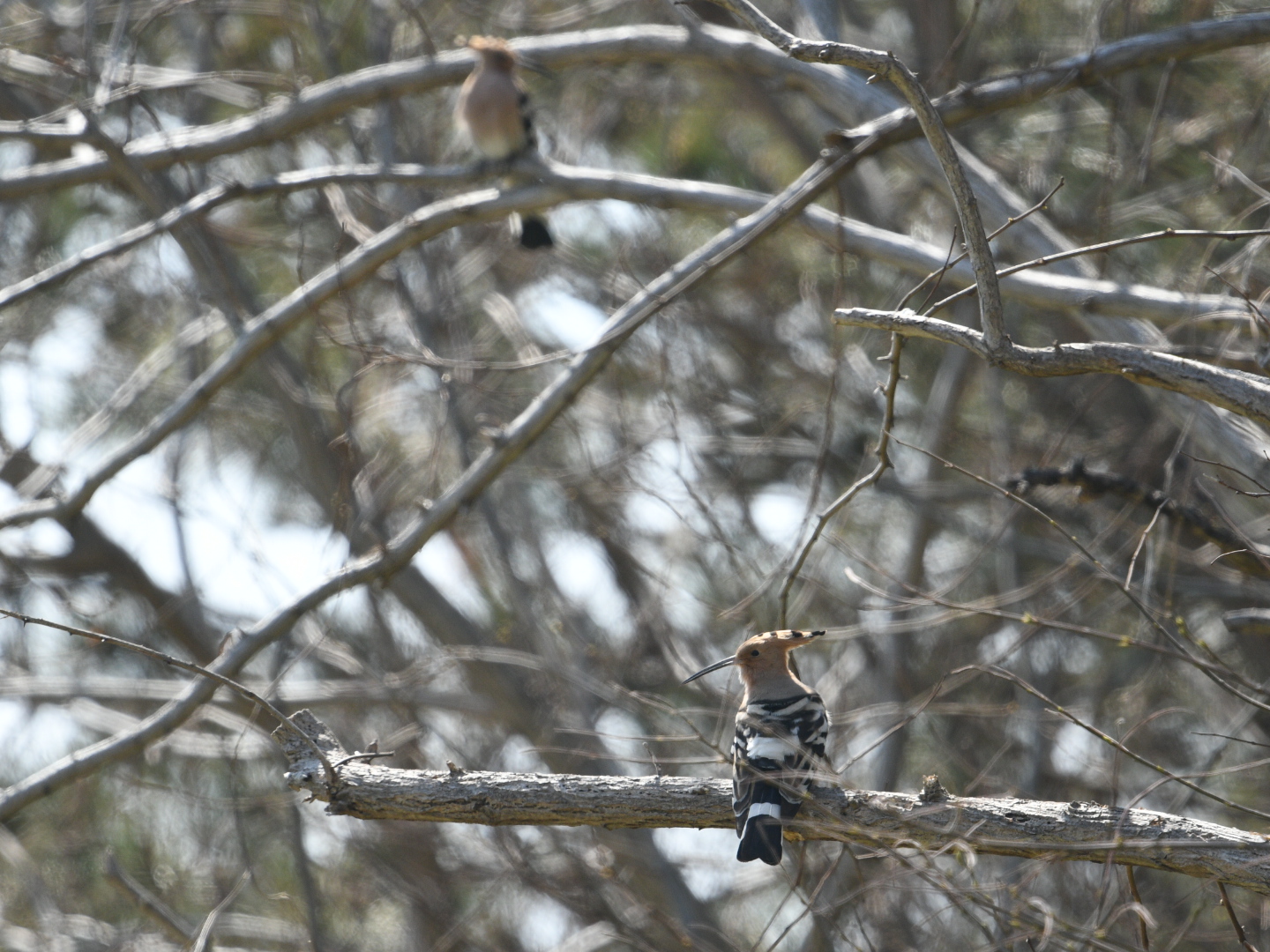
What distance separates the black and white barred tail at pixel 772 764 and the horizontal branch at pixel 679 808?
0.06 meters

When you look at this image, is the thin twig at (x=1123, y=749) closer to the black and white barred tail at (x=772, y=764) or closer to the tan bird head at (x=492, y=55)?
the black and white barred tail at (x=772, y=764)

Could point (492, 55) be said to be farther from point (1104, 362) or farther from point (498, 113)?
point (1104, 362)

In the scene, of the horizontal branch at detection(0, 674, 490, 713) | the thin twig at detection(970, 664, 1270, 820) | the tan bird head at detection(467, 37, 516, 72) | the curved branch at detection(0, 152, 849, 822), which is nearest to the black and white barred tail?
the thin twig at detection(970, 664, 1270, 820)

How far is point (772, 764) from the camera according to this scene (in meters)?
3.49

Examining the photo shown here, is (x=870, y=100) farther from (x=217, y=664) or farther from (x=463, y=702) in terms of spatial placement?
(x=463, y=702)

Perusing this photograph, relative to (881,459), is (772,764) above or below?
below

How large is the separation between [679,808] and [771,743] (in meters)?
0.55

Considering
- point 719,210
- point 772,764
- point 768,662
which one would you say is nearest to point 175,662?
point 772,764

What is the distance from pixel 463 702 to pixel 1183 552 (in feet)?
15.0

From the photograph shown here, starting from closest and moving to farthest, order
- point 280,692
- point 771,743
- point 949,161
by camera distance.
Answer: point 949,161 < point 771,743 < point 280,692

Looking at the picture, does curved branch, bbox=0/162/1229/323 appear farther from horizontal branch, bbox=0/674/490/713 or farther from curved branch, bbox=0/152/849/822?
horizontal branch, bbox=0/674/490/713

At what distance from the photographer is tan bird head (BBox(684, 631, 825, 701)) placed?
4.22 m

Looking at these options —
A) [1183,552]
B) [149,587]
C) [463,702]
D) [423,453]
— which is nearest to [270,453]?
[149,587]

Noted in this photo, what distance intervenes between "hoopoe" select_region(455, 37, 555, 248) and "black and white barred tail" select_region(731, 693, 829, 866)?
4034 mm
